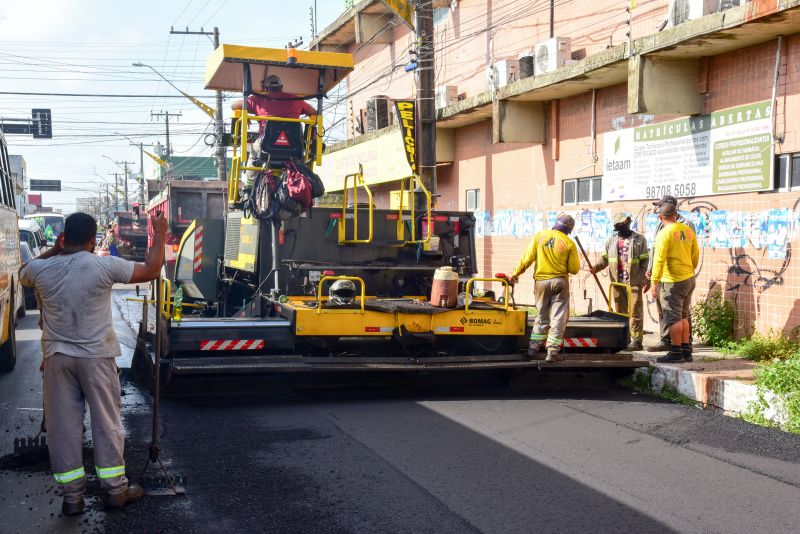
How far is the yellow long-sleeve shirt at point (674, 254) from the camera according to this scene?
9.86 metres

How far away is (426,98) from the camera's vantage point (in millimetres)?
14273

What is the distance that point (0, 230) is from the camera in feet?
31.8

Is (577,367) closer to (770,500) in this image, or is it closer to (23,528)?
(770,500)

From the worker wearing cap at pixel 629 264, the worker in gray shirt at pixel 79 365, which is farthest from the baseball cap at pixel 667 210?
the worker in gray shirt at pixel 79 365

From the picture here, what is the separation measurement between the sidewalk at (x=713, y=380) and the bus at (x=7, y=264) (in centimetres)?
693

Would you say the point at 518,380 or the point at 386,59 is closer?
the point at 518,380

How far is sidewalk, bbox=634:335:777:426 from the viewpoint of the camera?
27.0ft

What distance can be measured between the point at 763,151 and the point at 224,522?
8.24 metres

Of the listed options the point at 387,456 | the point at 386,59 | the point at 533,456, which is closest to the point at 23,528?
the point at 387,456

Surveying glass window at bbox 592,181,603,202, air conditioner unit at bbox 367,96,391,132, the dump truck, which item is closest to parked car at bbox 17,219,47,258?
air conditioner unit at bbox 367,96,391,132

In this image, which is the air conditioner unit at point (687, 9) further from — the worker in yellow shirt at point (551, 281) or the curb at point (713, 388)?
the curb at point (713, 388)

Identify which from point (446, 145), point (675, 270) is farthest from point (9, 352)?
point (446, 145)

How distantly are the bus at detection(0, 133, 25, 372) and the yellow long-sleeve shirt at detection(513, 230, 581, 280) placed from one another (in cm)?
550

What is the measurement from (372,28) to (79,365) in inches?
806
